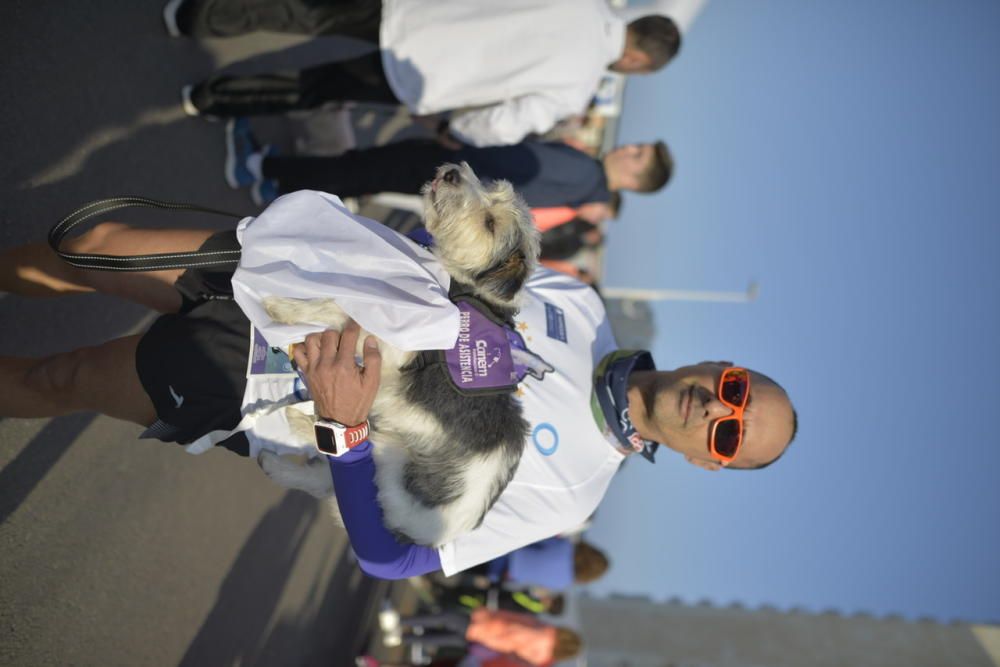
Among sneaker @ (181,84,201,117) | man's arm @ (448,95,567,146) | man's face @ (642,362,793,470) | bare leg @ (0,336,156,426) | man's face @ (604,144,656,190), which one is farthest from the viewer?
man's face @ (604,144,656,190)

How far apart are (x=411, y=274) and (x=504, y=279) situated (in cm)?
42

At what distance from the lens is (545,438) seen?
2275 mm

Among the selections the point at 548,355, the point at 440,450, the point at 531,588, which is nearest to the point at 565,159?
the point at 548,355

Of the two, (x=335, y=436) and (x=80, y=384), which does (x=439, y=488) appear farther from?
(x=80, y=384)

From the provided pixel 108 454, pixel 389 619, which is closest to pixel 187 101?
pixel 108 454

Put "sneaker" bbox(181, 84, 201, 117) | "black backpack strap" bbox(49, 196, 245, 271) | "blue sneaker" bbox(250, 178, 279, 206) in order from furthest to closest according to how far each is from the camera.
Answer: "blue sneaker" bbox(250, 178, 279, 206), "sneaker" bbox(181, 84, 201, 117), "black backpack strap" bbox(49, 196, 245, 271)

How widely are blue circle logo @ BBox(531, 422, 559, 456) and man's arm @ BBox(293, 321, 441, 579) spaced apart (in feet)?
1.90

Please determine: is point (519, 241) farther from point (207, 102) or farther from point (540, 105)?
point (207, 102)

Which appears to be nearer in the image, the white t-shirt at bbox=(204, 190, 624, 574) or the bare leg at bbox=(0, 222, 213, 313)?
the white t-shirt at bbox=(204, 190, 624, 574)

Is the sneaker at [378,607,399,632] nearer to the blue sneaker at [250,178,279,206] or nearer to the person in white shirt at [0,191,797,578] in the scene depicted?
the blue sneaker at [250,178,279,206]

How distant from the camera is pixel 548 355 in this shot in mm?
2312

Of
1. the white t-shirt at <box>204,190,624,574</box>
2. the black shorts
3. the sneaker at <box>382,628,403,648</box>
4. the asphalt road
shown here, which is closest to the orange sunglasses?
the white t-shirt at <box>204,190,624,574</box>

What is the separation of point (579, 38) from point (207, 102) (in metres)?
2.50

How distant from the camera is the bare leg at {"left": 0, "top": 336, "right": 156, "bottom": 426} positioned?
2.07 meters
